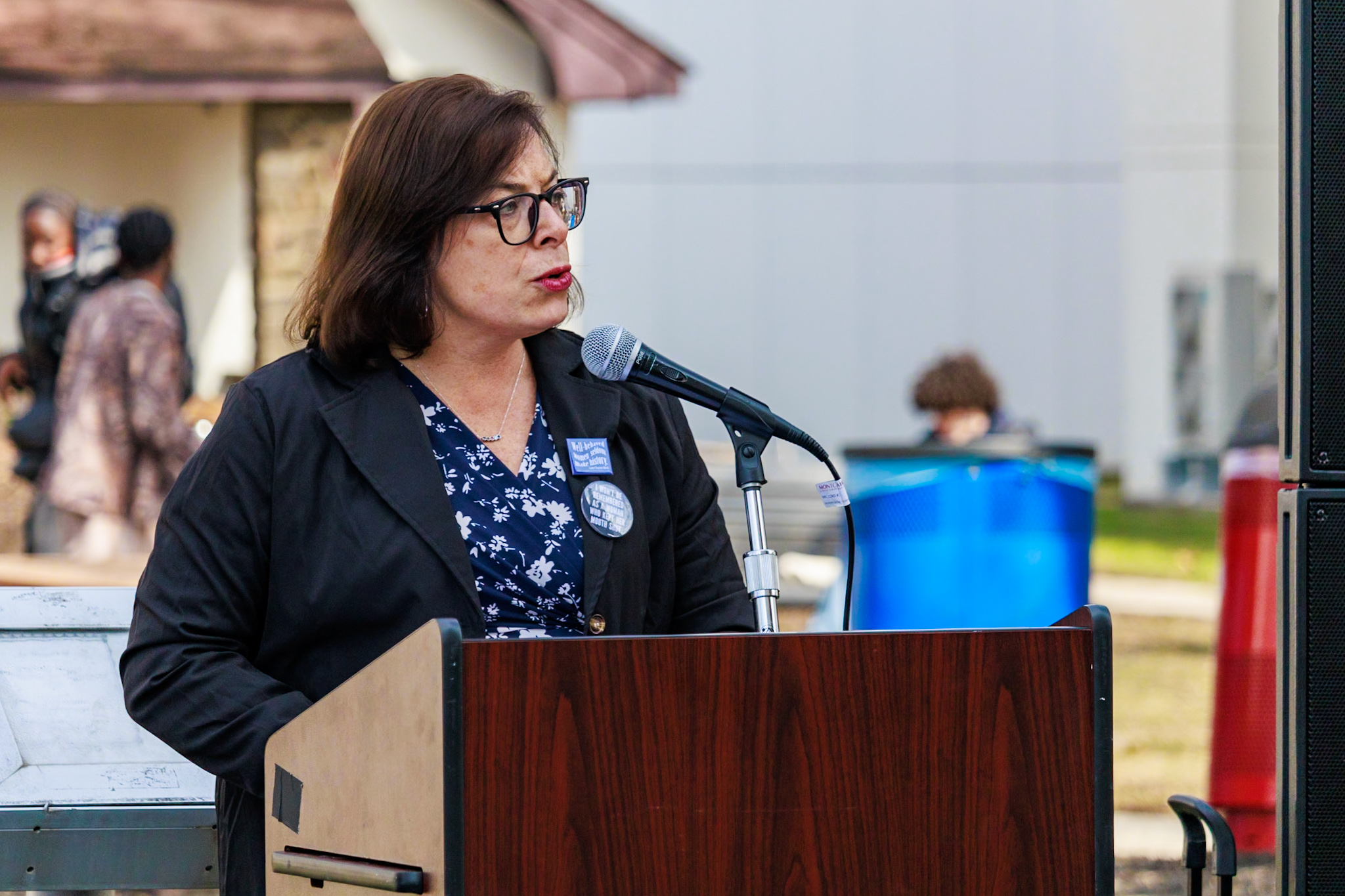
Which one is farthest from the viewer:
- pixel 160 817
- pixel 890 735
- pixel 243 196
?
pixel 243 196

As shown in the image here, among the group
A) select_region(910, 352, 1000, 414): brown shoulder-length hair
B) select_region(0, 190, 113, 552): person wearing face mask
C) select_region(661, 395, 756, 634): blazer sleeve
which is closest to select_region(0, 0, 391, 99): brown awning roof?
select_region(0, 190, 113, 552): person wearing face mask

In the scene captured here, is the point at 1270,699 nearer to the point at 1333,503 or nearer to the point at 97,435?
the point at 1333,503

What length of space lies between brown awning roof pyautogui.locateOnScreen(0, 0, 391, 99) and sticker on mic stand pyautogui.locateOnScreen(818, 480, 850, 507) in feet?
21.4

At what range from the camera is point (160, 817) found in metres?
2.65

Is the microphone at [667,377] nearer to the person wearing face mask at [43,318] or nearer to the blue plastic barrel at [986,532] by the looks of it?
the blue plastic barrel at [986,532]

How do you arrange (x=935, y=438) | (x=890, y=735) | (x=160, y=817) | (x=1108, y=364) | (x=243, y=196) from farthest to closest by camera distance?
1. (x=1108, y=364)
2. (x=243, y=196)
3. (x=935, y=438)
4. (x=160, y=817)
5. (x=890, y=735)

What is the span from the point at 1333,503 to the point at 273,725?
159 centimetres

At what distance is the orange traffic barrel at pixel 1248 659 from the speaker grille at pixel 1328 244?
2.71m

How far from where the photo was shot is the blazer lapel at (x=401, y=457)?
7.00 feet

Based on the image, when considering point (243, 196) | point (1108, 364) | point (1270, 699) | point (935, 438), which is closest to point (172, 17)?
point (243, 196)

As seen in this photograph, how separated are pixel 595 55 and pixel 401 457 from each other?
7.45 meters

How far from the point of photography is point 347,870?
66.0 inches

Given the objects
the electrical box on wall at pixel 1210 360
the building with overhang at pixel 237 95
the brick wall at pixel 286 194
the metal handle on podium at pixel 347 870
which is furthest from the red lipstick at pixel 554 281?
the electrical box on wall at pixel 1210 360

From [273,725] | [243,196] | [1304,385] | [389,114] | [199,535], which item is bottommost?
[273,725]
